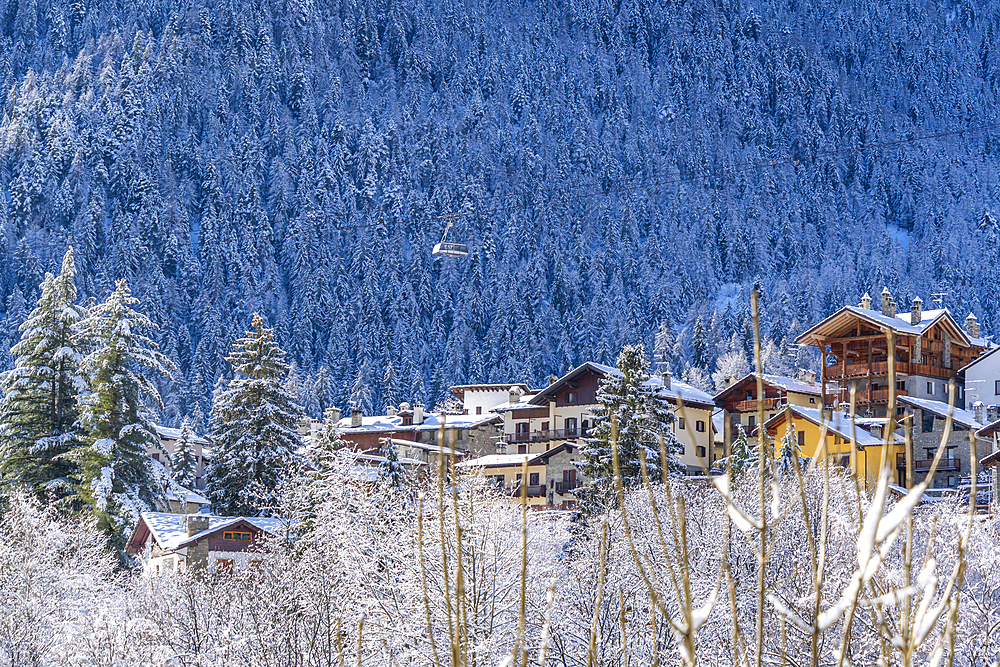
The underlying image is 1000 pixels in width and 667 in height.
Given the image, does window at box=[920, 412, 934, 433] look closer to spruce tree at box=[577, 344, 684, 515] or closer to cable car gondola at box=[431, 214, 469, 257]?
spruce tree at box=[577, 344, 684, 515]

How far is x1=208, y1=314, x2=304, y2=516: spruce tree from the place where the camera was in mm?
62531

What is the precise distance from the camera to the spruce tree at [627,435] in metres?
51.0

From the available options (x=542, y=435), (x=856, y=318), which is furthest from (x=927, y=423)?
(x=542, y=435)

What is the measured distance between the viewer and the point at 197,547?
5638 cm

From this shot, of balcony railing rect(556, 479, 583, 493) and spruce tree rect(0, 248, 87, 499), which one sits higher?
spruce tree rect(0, 248, 87, 499)

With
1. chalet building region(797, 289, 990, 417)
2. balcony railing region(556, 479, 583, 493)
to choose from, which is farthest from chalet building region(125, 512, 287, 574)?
chalet building region(797, 289, 990, 417)

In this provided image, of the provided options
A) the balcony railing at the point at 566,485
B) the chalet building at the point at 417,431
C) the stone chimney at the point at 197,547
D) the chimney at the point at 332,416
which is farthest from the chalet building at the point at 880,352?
the stone chimney at the point at 197,547

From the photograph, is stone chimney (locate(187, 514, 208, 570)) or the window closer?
stone chimney (locate(187, 514, 208, 570))

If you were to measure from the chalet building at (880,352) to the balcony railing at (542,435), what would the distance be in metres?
14.1

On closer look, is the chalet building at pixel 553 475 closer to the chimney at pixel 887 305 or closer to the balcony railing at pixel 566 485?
the balcony railing at pixel 566 485

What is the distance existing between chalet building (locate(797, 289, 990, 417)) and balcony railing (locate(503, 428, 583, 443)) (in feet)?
46.2

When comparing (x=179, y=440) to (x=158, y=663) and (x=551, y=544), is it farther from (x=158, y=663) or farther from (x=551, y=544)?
(x=158, y=663)

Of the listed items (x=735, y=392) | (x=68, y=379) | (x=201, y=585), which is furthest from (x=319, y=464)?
(x=735, y=392)

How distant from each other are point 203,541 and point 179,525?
4.25 meters
